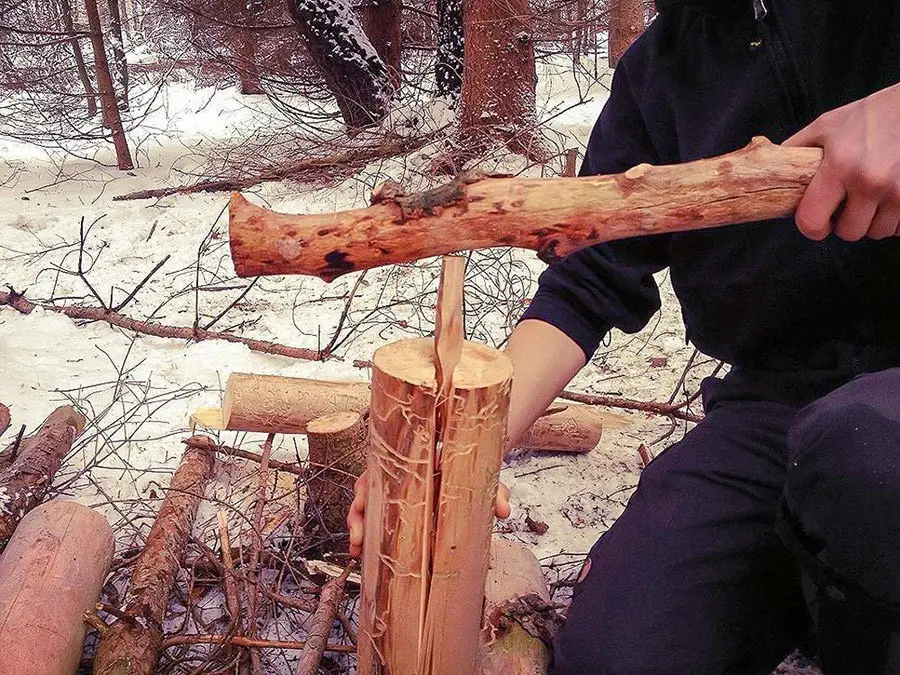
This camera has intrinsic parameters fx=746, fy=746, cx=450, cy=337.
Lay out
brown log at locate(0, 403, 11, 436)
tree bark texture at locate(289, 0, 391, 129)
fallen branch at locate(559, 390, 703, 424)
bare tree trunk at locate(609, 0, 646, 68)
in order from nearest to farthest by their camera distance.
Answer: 1. brown log at locate(0, 403, 11, 436)
2. fallen branch at locate(559, 390, 703, 424)
3. bare tree trunk at locate(609, 0, 646, 68)
4. tree bark texture at locate(289, 0, 391, 129)

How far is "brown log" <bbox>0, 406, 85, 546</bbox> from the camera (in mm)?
1807

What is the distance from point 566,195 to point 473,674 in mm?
771

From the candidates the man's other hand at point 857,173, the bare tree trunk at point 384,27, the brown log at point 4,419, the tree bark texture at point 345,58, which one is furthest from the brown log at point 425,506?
the bare tree trunk at point 384,27

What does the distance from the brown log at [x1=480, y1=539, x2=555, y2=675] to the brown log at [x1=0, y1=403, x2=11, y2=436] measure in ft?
5.42

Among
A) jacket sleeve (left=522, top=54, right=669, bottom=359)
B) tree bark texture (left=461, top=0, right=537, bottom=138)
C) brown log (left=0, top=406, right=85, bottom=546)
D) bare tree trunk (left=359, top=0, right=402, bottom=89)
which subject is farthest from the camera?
bare tree trunk (left=359, top=0, right=402, bottom=89)

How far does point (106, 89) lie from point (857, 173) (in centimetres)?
543

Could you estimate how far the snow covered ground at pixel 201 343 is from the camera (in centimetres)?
215

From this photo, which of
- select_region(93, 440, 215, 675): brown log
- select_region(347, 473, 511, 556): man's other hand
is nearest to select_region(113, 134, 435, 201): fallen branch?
select_region(93, 440, 215, 675): brown log

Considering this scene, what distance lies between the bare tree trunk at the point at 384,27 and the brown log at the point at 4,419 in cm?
452

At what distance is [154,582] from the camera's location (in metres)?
1.60

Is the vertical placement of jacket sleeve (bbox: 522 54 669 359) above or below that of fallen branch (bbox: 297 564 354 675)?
above

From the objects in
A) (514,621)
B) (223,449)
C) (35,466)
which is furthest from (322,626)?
(35,466)

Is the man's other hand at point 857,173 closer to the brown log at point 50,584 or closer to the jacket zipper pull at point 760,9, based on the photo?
the jacket zipper pull at point 760,9

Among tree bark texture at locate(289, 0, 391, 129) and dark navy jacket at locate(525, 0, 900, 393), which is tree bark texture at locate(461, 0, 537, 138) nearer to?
tree bark texture at locate(289, 0, 391, 129)
